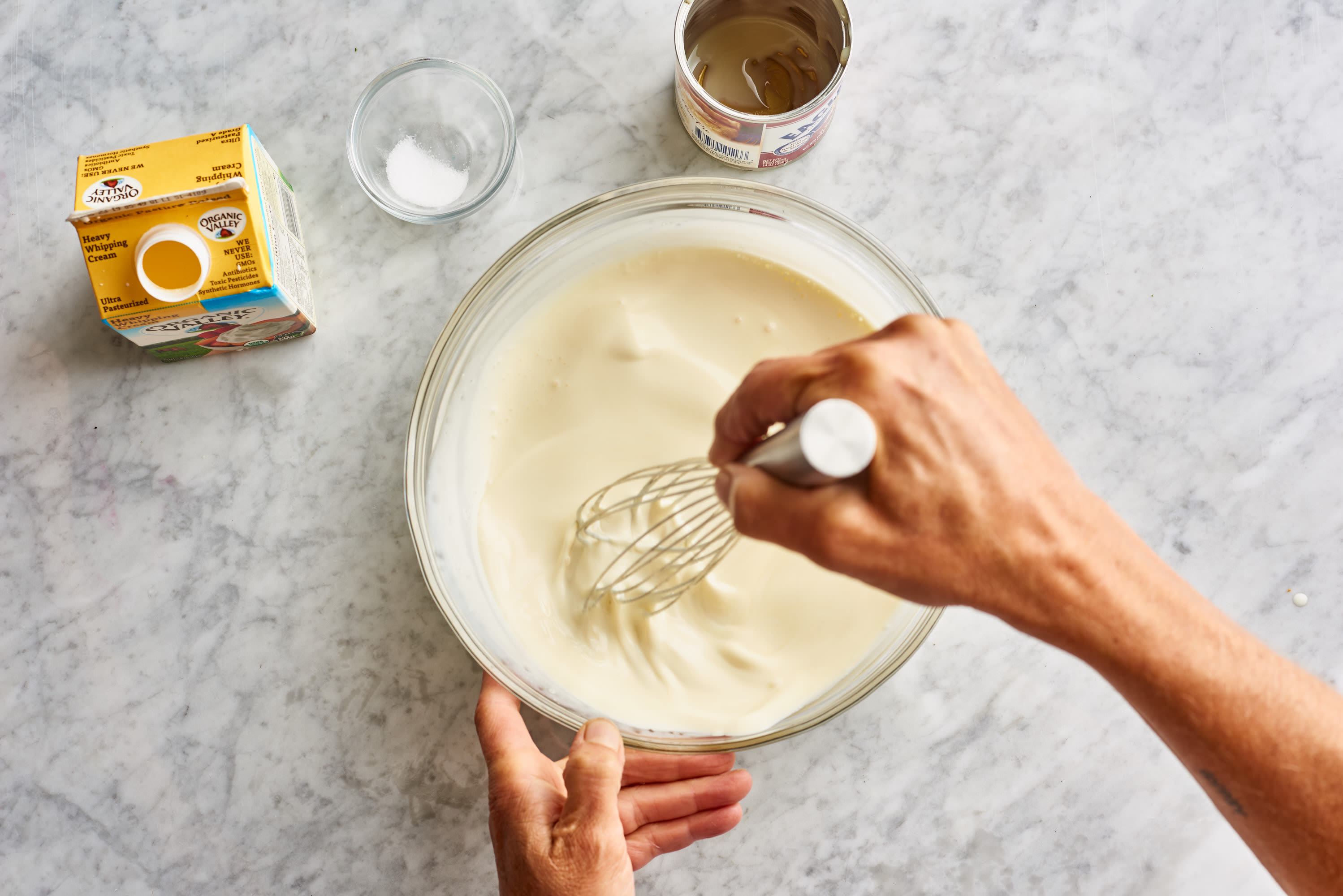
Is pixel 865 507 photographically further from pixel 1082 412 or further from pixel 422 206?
pixel 422 206

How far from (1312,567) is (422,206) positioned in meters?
1.26

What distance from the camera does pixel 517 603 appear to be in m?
1.06

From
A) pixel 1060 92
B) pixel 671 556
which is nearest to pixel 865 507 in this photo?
pixel 671 556

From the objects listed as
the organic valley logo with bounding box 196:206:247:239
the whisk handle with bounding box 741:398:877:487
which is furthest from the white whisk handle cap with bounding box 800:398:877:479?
the organic valley logo with bounding box 196:206:247:239

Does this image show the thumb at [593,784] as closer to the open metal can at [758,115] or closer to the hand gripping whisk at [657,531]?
the hand gripping whisk at [657,531]

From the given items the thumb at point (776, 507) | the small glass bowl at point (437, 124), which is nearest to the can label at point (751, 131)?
the small glass bowl at point (437, 124)

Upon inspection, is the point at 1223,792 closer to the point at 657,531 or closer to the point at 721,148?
the point at 657,531

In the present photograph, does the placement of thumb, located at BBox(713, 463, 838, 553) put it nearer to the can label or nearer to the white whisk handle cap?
the white whisk handle cap

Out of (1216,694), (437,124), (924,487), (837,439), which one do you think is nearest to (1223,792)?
Answer: (1216,694)

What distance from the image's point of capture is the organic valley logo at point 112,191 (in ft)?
3.20

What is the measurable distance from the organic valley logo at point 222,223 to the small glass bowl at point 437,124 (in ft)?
0.58

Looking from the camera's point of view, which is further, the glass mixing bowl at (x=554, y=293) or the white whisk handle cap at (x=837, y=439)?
the glass mixing bowl at (x=554, y=293)

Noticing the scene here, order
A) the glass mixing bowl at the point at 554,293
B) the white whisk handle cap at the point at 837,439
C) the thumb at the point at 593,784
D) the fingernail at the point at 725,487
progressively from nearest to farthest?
the white whisk handle cap at the point at 837,439
the fingernail at the point at 725,487
the thumb at the point at 593,784
the glass mixing bowl at the point at 554,293

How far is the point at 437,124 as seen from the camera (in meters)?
1.13
